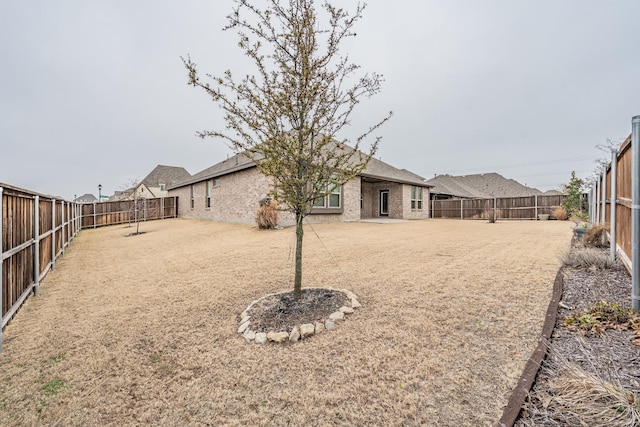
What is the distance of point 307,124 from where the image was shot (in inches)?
133

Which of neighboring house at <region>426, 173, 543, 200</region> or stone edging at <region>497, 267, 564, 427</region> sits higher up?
neighboring house at <region>426, 173, 543, 200</region>

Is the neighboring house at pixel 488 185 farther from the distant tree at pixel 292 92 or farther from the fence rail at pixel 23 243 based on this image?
the fence rail at pixel 23 243

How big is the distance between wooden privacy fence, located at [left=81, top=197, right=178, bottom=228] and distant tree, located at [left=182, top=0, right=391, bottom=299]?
15.6 metres

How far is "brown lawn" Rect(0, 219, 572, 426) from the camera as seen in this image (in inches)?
75.4

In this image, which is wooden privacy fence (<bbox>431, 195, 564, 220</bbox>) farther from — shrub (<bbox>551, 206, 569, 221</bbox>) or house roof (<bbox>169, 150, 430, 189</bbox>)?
house roof (<bbox>169, 150, 430, 189</bbox>)

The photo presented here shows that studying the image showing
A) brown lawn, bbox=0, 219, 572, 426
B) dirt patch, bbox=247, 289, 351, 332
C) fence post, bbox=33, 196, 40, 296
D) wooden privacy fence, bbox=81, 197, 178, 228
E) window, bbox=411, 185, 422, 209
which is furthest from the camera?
window, bbox=411, 185, 422, 209

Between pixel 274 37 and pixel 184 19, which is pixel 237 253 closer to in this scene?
pixel 274 37

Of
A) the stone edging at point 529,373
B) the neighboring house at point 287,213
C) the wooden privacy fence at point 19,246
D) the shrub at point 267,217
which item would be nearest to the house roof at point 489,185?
the neighboring house at point 287,213

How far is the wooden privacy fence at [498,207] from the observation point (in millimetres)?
19781

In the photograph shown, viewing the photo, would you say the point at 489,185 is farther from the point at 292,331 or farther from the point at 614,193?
the point at 292,331

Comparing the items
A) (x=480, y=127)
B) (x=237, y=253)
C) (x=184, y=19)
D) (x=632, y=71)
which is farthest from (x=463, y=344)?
(x=480, y=127)

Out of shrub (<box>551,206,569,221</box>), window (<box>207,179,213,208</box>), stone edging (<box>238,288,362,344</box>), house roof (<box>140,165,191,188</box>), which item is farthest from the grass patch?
house roof (<box>140,165,191,188</box>)

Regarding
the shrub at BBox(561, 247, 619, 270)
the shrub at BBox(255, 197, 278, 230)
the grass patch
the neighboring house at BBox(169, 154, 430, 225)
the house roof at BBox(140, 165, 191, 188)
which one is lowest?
the grass patch

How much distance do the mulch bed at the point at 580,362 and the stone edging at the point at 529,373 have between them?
35 millimetres
